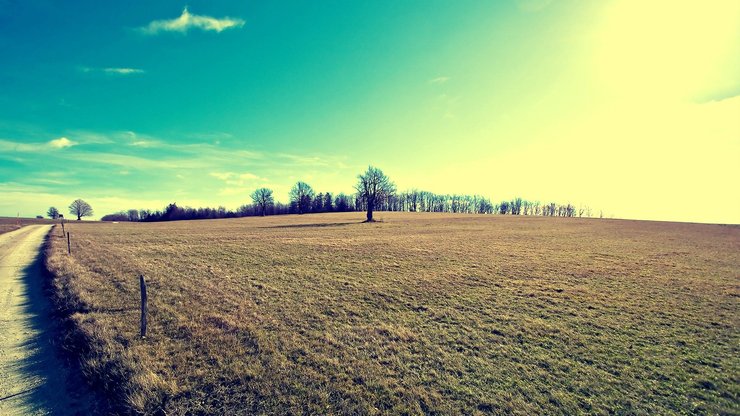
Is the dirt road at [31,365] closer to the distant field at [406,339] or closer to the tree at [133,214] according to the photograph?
the distant field at [406,339]

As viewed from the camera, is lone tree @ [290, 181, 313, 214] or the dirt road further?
lone tree @ [290, 181, 313, 214]

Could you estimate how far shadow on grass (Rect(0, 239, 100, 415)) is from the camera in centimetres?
576

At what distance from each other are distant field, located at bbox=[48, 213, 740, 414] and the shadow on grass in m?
0.41

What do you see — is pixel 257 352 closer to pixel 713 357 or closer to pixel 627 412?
pixel 627 412

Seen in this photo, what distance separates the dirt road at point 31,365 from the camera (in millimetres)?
5781

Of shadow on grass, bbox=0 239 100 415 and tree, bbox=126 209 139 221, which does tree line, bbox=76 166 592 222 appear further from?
shadow on grass, bbox=0 239 100 415

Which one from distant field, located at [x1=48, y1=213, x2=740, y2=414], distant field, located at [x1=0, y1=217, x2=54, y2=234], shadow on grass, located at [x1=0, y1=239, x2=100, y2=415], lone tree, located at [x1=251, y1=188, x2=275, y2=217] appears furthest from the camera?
lone tree, located at [x1=251, y1=188, x2=275, y2=217]

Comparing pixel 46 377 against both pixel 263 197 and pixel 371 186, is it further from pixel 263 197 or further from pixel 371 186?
pixel 263 197

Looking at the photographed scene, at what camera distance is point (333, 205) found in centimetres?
13450

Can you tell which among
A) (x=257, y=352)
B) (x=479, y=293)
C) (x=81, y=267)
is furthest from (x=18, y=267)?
(x=479, y=293)

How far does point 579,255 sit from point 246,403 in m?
28.6

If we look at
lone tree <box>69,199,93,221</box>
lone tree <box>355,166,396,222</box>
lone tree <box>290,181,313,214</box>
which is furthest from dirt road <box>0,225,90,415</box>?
lone tree <box>69,199,93,221</box>

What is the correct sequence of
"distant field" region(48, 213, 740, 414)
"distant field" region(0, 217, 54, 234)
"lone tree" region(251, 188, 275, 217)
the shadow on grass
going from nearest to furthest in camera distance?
the shadow on grass → "distant field" region(48, 213, 740, 414) → "distant field" region(0, 217, 54, 234) → "lone tree" region(251, 188, 275, 217)

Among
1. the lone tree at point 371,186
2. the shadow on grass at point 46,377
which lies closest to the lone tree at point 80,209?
the lone tree at point 371,186
